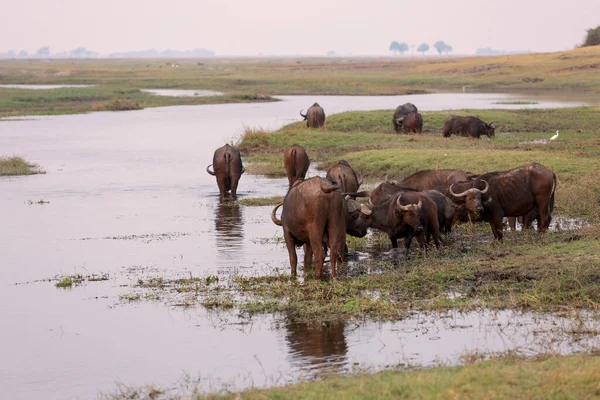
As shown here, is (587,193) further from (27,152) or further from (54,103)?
(54,103)

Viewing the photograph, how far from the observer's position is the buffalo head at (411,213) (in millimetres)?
11633

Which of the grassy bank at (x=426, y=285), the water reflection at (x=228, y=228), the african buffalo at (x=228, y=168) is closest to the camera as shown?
the grassy bank at (x=426, y=285)

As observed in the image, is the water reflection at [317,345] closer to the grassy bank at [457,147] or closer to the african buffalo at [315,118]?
the grassy bank at [457,147]

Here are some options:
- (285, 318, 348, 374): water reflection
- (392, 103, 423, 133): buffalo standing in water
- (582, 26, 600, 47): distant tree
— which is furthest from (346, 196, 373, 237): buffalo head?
(582, 26, 600, 47): distant tree

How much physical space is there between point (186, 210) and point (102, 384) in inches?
385

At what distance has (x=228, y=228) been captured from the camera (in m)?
15.2

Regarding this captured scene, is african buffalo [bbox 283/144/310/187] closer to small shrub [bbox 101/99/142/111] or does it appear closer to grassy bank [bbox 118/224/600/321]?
grassy bank [bbox 118/224/600/321]

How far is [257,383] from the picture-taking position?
7484 mm

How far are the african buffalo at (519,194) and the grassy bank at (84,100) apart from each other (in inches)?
1347

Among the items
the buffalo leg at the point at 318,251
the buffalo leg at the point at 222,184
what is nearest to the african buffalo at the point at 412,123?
the buffalo leg at the point at 222,184

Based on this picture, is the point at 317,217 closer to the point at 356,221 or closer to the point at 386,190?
the point at 356,221

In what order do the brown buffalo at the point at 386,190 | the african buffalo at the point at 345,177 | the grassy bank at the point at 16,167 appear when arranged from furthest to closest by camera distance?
the grassy bank at the point at 16,167 < the african buffalo at the point at 345,177 < the brown buffalo at the point at 386,190

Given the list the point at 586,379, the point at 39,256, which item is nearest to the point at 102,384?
the point at 586,379

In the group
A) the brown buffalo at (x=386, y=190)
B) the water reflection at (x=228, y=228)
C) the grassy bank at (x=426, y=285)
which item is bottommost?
the water reflection at (x=228, y=228)
